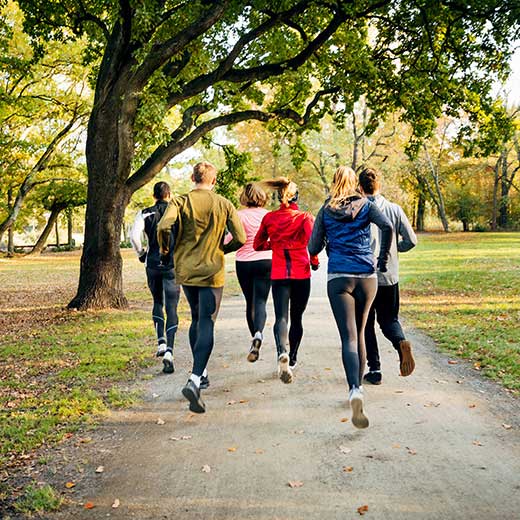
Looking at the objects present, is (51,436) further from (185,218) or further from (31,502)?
(185,218)

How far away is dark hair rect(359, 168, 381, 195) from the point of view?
6121 mm

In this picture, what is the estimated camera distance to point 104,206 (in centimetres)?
1303

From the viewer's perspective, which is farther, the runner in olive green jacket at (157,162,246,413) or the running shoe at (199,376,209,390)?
the running shoe at (199,376,209,390)

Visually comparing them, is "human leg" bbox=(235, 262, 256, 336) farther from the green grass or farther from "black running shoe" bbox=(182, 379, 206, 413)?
the green grass

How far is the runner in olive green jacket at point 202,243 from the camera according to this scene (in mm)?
5871

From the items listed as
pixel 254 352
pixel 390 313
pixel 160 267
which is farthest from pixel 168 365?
pixel 390 313

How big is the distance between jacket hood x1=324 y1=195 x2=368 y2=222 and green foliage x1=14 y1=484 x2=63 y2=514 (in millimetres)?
3238

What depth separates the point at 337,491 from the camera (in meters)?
3.95

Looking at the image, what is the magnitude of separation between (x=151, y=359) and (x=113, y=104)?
638cm

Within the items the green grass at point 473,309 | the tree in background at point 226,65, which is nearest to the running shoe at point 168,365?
the green grass at point 473,309

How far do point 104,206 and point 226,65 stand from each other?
13.2ft

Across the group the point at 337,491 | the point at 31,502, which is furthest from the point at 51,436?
the point at 337,491

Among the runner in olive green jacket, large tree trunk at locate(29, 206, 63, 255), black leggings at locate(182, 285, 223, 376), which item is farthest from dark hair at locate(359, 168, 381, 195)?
large tree trunk at locate(29, 206, 63, 255)

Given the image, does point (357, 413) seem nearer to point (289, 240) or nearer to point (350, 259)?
point (350, 259)
